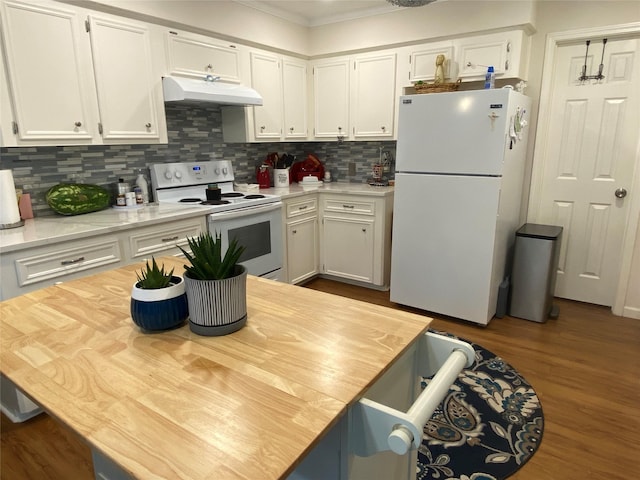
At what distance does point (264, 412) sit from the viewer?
720 mm

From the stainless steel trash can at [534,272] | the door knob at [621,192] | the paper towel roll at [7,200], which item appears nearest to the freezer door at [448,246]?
the stainless steel trash can at [534,272]

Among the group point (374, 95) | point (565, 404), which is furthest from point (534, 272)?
point (374, 95)

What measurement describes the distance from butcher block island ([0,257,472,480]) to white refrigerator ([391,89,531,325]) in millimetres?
1896

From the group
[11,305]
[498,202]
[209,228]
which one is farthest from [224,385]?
[498,202]

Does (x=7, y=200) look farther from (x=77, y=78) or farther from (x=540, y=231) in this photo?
(x=540, y=231)

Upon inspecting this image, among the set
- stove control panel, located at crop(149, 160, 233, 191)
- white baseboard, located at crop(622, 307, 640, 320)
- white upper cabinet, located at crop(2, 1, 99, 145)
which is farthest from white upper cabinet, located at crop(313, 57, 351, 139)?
white baseboard, located at crop(622, 307, 640, 320)

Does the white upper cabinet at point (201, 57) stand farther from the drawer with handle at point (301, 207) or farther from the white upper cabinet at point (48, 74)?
the drawer with handle at point (301, 207)

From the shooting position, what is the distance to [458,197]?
2840mm

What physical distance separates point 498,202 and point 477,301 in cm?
73

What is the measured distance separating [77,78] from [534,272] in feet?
10.7

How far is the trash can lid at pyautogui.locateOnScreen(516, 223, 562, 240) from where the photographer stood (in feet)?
9.58

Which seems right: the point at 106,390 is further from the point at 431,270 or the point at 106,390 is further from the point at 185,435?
the point at 431,270

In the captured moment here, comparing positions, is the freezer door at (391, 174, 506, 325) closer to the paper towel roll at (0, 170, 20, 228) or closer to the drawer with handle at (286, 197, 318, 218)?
the drawer with handle at (286, 197, 318, 218)

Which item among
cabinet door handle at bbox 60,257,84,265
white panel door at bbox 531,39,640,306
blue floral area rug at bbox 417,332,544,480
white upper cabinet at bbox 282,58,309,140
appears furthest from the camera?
white upper cabinet at bbox 282,58,309,140
